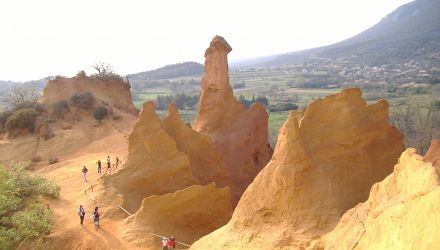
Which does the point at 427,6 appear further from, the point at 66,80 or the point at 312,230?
the point at 312,230

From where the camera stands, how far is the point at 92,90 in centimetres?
4569

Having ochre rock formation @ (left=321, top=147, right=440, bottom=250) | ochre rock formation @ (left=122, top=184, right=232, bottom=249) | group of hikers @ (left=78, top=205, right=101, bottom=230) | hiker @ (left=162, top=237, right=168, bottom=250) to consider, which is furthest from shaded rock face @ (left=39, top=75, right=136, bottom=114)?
ochre rock formation @ (left=321, top=147, right=440, bottom=250)

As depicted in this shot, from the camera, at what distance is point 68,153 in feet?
120

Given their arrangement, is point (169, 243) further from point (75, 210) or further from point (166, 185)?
point (75, 210)

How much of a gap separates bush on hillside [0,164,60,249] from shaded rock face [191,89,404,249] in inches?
245

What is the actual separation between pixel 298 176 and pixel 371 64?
167 meters

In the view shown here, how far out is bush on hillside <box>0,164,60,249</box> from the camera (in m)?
16.1

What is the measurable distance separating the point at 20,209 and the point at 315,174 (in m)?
12.6

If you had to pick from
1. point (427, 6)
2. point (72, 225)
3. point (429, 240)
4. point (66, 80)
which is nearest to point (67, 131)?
point (66, 80)

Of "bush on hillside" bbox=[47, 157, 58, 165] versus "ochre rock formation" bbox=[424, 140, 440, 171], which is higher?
"ochre rock formation" bbox=[424, 140, 440, 171]

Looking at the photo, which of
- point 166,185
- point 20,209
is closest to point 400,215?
point 166,185

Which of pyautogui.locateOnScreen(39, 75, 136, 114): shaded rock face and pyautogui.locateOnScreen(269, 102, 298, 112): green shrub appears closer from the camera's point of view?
pyautogui.locateOnScreen(39, 75, 136, 114): shaded rock face

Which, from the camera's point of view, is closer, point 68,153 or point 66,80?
point 68,153

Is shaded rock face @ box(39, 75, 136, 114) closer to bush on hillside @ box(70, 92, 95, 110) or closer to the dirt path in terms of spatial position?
bush on hillside @ box(70, 92, 95, 110)
